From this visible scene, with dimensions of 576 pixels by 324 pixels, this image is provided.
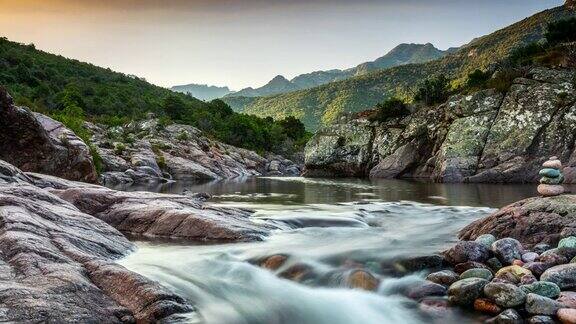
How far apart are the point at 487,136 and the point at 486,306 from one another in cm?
3993

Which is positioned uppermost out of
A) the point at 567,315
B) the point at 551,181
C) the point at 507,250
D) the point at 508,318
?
the point at 551,181

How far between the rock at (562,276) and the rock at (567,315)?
1.02 meters

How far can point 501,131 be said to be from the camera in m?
43.7

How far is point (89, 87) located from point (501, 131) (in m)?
63.9

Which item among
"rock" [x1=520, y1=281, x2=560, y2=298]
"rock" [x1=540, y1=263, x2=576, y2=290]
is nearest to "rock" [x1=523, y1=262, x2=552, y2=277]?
"rock" [x1=540, y1=263, x2=576, y2=290]

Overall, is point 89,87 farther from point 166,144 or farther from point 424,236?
point 424,236

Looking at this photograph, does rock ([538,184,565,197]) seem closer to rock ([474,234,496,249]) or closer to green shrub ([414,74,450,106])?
rock ([474,234,496,249])

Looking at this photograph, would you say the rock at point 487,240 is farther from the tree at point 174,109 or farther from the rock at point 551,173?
the tree at point 174,109

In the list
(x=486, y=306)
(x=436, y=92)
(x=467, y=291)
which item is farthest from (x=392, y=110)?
(x=486, y=306)

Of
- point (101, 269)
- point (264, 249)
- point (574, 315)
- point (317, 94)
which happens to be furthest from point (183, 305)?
point (317, 94)

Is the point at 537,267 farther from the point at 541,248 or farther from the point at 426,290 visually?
the point at 426,290

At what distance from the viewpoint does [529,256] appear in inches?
389

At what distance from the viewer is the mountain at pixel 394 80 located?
10450cm

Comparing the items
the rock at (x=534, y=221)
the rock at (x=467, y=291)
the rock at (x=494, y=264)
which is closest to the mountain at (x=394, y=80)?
the rock at (x=534, y=221)
